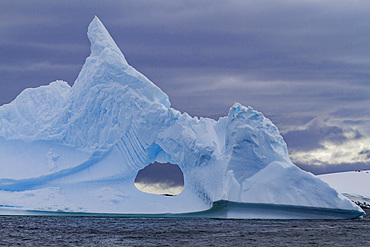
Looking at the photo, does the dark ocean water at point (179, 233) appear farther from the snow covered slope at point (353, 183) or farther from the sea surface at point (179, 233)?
the snow covered slope at point (353, 183)

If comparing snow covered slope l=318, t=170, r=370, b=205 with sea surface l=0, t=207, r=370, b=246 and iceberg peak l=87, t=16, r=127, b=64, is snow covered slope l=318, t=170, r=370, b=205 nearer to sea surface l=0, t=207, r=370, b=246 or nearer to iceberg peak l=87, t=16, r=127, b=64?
sea surface l=0, t=207, r=370, b=246

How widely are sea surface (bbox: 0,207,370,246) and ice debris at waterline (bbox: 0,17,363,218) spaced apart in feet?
2.33

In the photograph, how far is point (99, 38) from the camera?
27.9m

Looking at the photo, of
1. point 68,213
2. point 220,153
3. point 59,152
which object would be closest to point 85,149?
point 59,152

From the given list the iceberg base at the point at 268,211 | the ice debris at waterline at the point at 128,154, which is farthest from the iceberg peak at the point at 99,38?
the iceberg base at the point at 268,211

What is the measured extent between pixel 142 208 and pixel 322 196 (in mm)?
7468

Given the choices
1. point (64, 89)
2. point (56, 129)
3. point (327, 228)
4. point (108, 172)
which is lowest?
point (327, 228)

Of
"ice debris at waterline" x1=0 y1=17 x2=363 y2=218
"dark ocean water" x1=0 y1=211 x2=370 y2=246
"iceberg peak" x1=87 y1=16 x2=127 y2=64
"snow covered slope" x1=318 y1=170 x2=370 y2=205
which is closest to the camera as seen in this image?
"dark ocean water" x1=0 y1=211 x2=370 y2=246

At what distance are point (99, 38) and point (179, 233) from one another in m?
11.0

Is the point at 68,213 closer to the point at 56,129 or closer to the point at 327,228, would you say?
the point at 56,129

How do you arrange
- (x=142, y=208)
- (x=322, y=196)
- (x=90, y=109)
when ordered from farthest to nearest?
(x=90, y=109)
(x=142, y=208)
(x=322, y=196)

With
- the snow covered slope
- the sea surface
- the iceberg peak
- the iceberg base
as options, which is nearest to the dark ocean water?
the sea surface

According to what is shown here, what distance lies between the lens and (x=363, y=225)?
1017 inches

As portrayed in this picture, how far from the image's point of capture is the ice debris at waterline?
75.6 ft
